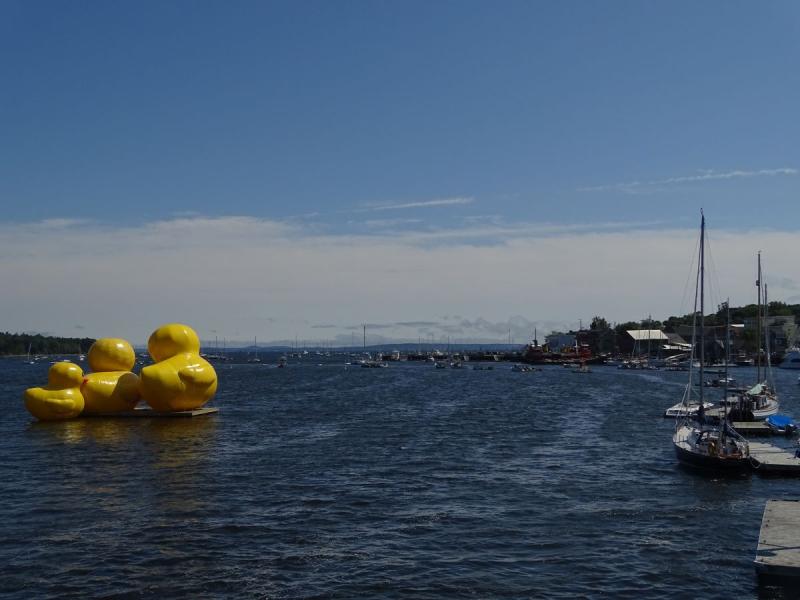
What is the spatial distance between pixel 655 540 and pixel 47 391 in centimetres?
5153

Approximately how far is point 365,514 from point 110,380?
132 feet

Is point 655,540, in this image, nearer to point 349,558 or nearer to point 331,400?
point 349,558

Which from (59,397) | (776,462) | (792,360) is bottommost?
(776,462)

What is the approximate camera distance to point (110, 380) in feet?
218

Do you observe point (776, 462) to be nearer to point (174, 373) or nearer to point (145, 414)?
point (174, 373)

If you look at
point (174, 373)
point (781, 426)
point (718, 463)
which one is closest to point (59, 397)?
→ point (174, 373)

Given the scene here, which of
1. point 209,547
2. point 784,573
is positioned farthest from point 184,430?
point 784,573

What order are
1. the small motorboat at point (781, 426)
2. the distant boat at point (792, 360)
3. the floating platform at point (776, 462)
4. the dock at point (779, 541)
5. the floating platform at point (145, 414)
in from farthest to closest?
the distant boat at point (792, 360) → the floating platform at point (145, 414) → the small motorboat at point (781, 426) → the floating platform at point (776, 462) → the dock at point (779, 541)

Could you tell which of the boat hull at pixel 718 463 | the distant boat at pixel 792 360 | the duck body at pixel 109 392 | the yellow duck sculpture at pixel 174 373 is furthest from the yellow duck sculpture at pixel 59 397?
the distant boat at pixel 792 360

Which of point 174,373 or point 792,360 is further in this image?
point 792,360

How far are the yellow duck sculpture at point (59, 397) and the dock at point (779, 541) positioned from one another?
52491 millimetres

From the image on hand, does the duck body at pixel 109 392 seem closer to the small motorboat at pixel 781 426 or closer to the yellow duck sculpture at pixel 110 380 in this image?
the yellow duck sculpture at pixel 110 380

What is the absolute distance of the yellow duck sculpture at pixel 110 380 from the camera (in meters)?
65.6

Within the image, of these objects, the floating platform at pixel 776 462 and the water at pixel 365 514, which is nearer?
the water at pixel 365 514
